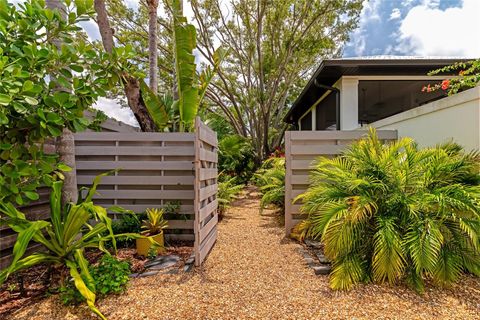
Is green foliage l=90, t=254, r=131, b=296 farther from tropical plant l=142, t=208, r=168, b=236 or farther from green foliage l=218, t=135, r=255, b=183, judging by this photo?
green foliage l=218, t=135, r=255, b=183

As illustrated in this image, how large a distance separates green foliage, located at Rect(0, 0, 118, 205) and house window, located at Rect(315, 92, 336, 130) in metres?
7.21

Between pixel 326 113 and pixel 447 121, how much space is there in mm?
6768

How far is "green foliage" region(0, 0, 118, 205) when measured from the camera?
210cm

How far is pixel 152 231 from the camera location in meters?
3.71

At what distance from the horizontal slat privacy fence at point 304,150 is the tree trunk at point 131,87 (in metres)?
2.59

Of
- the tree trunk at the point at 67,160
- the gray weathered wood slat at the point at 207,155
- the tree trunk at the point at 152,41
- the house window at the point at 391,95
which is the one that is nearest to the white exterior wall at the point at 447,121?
the gray weathered wood slat at the point at 207,155

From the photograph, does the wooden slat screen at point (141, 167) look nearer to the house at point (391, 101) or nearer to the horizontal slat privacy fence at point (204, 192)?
the horizontal slat privacy fence at point (204, 192)

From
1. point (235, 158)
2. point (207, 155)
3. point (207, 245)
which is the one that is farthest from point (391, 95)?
point (207, 245)

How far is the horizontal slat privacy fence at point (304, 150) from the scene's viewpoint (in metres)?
4.25

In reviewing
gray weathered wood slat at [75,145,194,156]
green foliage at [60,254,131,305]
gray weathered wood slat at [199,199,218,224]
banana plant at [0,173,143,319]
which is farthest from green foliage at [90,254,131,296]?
gray weathered wood slat at [75,145,194,156]

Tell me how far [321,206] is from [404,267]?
970 mm

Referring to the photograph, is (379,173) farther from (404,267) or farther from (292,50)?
(292,50)

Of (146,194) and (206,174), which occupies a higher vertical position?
(206,174)

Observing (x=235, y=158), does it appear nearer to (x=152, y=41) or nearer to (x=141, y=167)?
(x=152, y=41)
